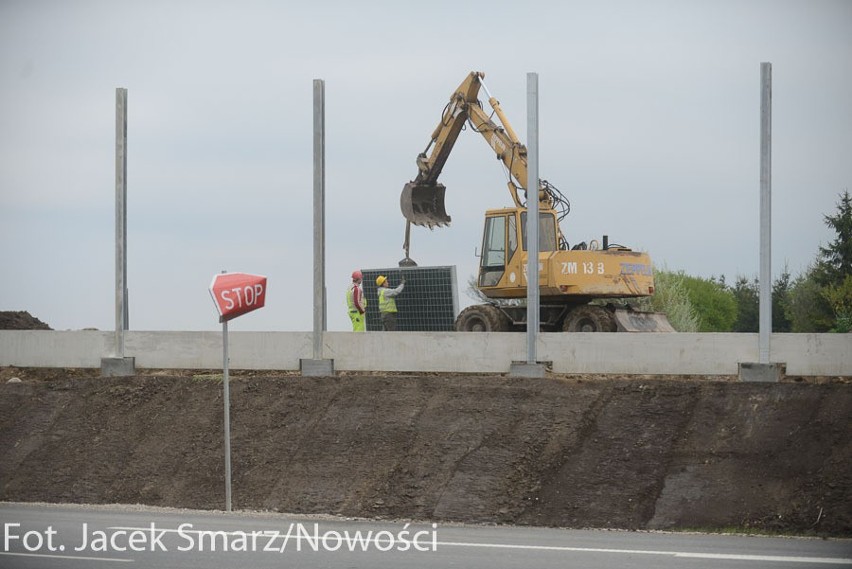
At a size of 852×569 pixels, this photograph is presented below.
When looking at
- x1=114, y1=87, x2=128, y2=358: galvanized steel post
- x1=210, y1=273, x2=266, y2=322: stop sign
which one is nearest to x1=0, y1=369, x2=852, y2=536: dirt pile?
x1=114, y1=87, x2=128, y2=358: galvanized steel post

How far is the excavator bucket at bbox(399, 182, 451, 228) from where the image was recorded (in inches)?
1182

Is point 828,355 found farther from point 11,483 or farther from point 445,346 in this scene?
point 11,483

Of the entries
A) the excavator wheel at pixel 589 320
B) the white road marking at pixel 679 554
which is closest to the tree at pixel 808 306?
the excavator wheel at pixel 589 320

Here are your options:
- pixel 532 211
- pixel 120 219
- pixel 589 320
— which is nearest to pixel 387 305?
pixel 589 320

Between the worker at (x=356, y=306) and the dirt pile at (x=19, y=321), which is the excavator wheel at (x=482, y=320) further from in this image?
the dirt pile at (x=19, y=321)

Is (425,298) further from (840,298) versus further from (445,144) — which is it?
(840,298)

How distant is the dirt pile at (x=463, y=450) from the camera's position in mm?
16078

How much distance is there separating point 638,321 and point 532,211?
7094mm

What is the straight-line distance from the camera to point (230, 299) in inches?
665

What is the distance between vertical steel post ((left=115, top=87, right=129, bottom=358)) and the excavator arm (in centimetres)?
765

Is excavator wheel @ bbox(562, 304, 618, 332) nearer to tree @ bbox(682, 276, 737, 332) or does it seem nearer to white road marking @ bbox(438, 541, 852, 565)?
white road marking @ bbox(438, 541, 852, 565)

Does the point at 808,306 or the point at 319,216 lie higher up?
the point at 319,216

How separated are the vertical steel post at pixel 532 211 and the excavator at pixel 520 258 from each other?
5776 mm

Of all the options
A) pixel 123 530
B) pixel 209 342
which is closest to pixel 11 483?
pixel 209 342
